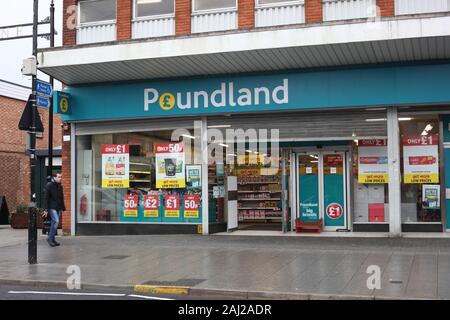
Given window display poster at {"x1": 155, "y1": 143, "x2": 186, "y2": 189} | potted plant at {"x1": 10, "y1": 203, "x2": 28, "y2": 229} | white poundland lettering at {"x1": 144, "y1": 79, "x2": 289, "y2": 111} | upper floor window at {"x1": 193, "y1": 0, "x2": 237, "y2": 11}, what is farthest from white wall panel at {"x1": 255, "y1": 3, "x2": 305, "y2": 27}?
potted plant at {"x1": 10, "y1": 203, "x2": 28, "y2": 229}

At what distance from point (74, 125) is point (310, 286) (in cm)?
1048

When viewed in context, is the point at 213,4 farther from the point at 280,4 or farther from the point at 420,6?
the point at 420,6

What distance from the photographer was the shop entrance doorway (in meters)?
15.2

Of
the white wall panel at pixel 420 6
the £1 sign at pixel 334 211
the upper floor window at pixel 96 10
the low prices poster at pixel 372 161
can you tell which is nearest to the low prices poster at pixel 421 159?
the low prices poster at pixel 372 161

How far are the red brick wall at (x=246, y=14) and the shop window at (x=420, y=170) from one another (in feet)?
15.5

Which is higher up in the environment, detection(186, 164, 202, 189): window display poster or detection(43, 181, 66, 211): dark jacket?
detection(186, 164, 202, 189): window display poster

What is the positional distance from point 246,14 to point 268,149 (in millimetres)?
3821

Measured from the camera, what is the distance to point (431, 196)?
1417 cm

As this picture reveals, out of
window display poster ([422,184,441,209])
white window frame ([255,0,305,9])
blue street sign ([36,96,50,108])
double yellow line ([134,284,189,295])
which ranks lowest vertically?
double yellow line ([134,284,189,295])

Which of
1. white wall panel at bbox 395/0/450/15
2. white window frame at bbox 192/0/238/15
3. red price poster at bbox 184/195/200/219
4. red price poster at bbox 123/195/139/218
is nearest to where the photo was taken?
white wall panel at bbox 395/0/450/15

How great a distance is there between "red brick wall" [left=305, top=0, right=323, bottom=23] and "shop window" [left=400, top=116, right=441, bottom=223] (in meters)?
3.46

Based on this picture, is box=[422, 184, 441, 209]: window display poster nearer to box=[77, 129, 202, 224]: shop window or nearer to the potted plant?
box=[77, 129, 202, 224]: shop window
